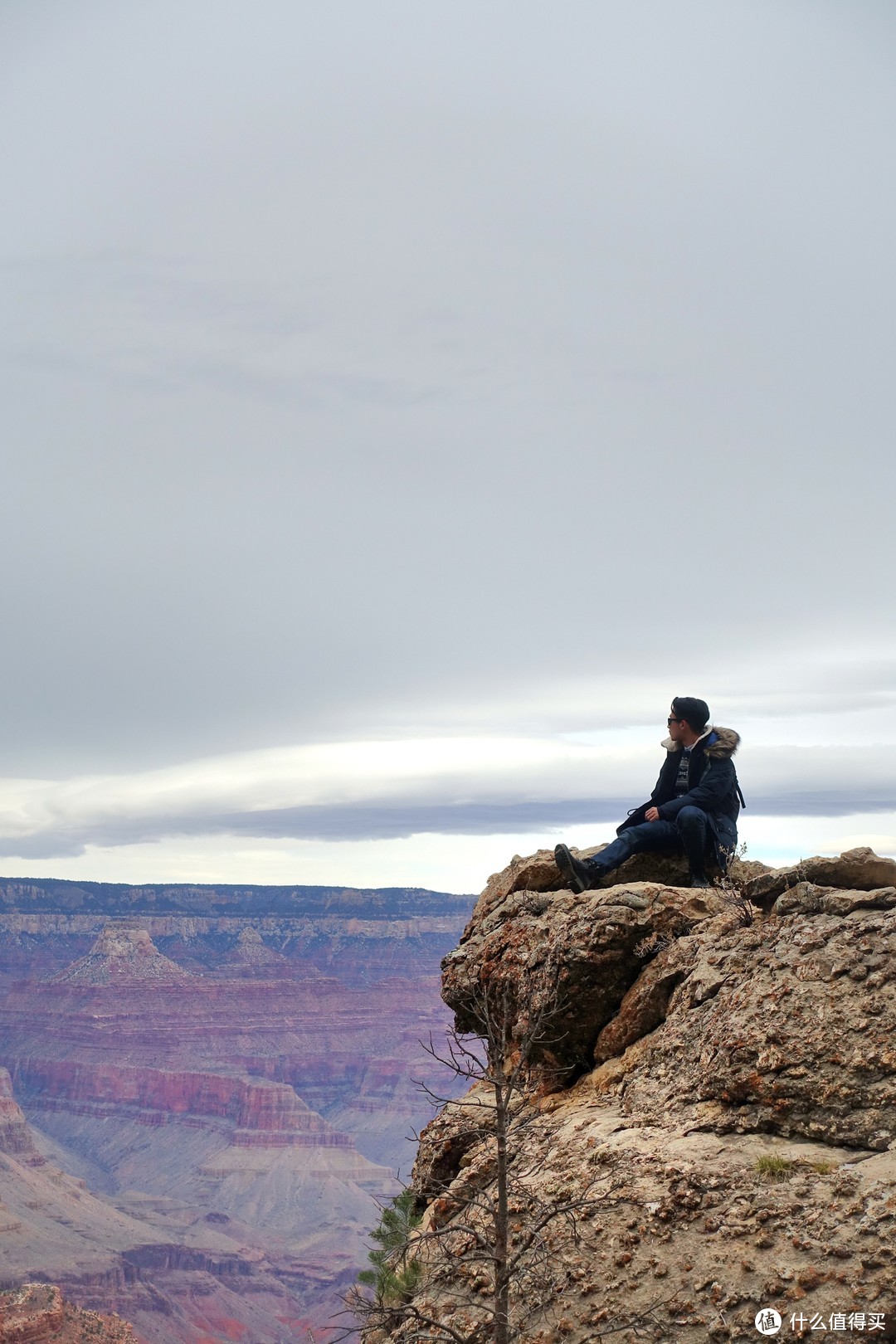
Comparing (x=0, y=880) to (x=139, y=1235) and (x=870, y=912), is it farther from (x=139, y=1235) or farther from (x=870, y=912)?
(x=870, y=912)

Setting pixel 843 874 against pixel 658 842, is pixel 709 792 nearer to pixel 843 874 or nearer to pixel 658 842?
pixel 658 842

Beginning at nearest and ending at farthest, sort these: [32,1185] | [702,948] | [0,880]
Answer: [702,948] → [32,1185] → [0,880]

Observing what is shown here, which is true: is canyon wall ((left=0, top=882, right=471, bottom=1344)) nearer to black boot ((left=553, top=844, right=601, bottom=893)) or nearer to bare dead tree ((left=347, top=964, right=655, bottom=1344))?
black boot ((left=553, top=844, right=601, bottom=893))

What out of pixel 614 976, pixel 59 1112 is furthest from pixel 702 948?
pixel 59 1112

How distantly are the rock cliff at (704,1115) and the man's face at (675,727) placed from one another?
6.29ft

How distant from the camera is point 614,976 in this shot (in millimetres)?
11711

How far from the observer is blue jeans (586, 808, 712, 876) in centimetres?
1280

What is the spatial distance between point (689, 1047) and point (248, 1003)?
192745mm

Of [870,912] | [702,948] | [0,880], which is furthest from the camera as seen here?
[0,880]

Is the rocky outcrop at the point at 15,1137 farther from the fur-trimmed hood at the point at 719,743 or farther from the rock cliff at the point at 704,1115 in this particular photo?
the fur-trimmed hood at the point at 719,743

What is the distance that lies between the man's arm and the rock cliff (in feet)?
3.64

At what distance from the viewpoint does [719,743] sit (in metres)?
13.2

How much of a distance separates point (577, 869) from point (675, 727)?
1.88 meters

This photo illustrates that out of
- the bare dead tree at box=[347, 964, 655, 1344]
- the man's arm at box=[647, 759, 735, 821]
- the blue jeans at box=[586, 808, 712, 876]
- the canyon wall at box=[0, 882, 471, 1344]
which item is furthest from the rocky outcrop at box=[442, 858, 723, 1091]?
the canyon wall at box=[0, 882, 471, 1344]
